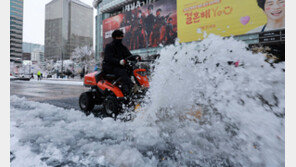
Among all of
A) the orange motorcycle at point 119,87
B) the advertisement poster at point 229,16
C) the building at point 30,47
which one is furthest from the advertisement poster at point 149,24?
the building at point 30,47

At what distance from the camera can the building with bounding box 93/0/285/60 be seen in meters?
30.2

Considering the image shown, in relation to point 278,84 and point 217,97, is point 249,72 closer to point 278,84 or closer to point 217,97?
point 278,84

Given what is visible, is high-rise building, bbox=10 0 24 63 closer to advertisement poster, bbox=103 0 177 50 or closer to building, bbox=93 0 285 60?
building, bbox=93 0 285 60

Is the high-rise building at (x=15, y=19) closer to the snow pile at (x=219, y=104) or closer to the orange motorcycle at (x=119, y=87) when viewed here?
the orange motorcycle at (x=119, y=87)

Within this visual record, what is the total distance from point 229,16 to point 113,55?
118 feet

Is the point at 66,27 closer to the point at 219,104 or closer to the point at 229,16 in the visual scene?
the point at 229,16

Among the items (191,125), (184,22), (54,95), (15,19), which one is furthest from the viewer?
(184,22)

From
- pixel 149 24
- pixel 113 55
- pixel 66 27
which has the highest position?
pixel 66 27

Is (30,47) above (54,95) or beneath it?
above

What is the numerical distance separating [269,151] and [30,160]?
2206mm

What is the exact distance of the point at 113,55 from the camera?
3500 mm

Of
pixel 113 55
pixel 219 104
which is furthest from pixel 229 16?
pixel 219 104

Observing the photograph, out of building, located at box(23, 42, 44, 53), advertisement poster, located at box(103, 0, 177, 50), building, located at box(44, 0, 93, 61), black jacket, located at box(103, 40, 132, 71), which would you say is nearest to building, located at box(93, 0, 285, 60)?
advertisement poster, located at box(103, 0, 177, 50)

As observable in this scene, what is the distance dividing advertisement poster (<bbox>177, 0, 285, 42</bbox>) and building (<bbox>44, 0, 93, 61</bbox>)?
92977 mm
